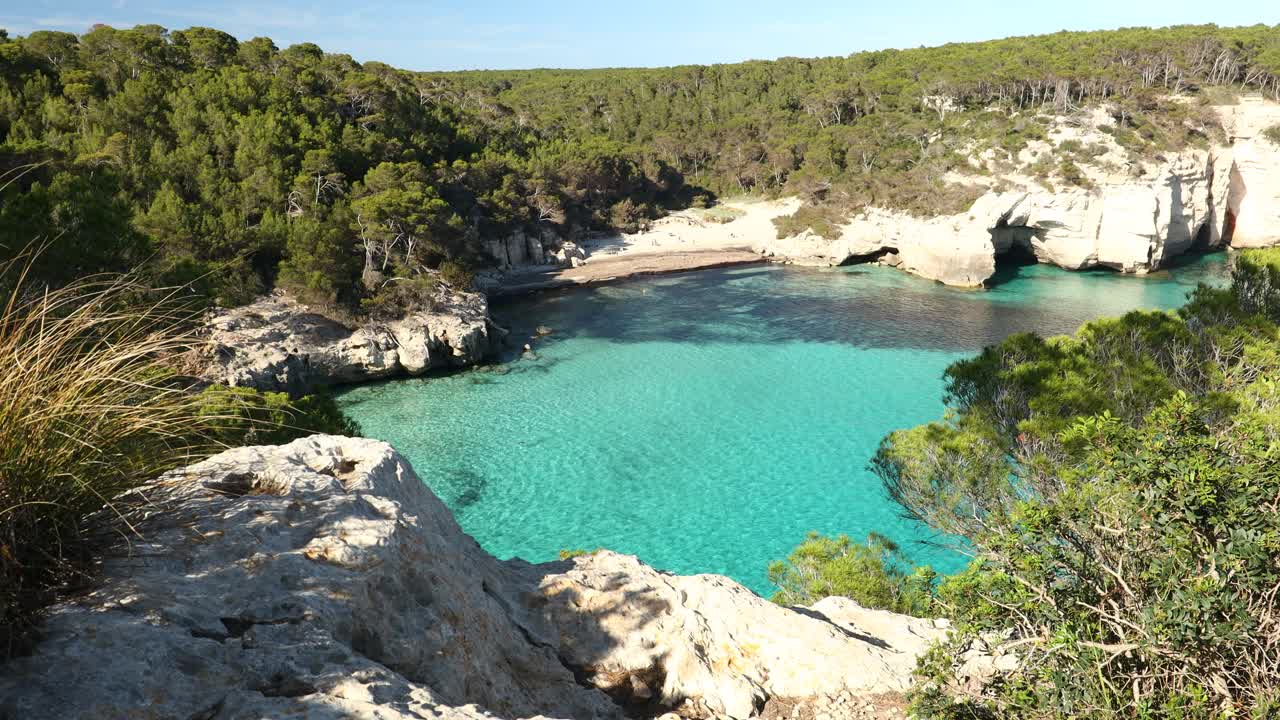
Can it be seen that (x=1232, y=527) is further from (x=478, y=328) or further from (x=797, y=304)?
(x=797, y=304)

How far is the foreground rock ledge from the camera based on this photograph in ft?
7.78

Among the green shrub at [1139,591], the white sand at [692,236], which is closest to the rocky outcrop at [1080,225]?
the white sand at [692,236]

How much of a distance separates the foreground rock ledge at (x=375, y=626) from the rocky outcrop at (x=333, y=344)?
49.2 feet

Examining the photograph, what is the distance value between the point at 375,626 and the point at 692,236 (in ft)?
125

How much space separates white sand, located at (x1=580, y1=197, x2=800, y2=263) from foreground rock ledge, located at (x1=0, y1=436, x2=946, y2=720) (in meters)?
32.5

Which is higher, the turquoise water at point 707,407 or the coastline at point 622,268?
the coastline at point 622,268

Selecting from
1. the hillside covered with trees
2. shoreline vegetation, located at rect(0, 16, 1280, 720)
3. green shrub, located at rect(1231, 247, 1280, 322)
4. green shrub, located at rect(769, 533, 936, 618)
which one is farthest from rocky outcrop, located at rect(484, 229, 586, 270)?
green shrub, located at rect(1231, 247, 1280, 322)

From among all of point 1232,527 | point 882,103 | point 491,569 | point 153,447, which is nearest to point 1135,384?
point 1232,527

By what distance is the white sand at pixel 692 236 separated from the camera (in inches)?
1503

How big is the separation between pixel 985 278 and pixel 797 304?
877 centimetres

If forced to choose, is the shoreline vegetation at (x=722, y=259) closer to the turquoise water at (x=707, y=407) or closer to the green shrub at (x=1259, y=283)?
the green shrub at (x=1259, y=283)

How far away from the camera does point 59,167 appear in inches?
582

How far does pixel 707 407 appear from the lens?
61.1 ft

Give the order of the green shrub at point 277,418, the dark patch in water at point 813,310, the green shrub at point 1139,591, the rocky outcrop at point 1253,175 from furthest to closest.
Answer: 1. the rocky outcrop at point 1253,175
2. the dark patch in water at point 813,310
3. the green shrub at point 277,418
4. the green shrub at point 1139,591
